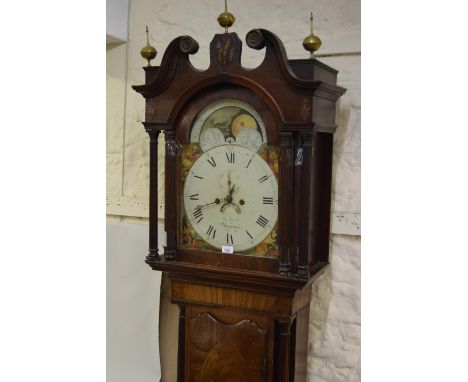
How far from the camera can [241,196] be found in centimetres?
177

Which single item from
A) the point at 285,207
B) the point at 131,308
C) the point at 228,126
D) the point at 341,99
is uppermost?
the point at 341,99

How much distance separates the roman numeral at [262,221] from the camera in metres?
1.74

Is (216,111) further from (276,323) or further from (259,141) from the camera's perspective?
(276,323)

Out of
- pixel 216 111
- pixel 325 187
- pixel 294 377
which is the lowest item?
pixel 294 377

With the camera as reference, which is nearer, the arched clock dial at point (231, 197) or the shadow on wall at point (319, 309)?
the arched clock dial at point (231, 197)

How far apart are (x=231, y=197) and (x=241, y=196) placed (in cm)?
4

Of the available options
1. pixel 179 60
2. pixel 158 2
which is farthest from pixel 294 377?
pixel 158 2

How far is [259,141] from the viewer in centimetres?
174

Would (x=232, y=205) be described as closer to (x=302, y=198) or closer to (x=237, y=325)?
(x=302, y=198)

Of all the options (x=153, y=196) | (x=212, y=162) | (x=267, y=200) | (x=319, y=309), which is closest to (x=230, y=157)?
(x=212, y=162)

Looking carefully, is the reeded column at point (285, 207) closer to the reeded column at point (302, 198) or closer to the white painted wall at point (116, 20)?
the reeded column at point (302, 198)

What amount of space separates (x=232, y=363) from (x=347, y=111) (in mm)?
1063

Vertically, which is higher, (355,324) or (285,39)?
(285,39)

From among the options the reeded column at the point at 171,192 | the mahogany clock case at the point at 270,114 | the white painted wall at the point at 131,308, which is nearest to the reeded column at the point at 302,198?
the mahogany clock case at the point at 270,114
